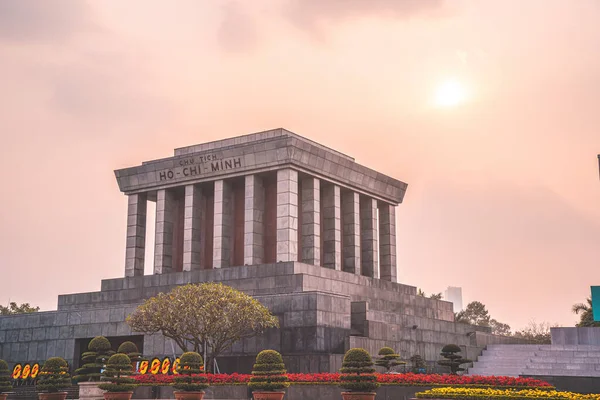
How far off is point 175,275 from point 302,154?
10.1 m

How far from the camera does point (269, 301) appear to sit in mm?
34594

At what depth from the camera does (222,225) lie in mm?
42938

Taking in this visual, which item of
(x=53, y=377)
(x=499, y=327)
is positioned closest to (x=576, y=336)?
(x=53, y=377)

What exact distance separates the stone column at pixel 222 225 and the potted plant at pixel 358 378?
19737 mm

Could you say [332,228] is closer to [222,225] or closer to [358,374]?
[222,225]

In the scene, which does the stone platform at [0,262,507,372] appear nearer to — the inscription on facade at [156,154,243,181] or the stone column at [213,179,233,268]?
the stone column at [213,179,233,268]

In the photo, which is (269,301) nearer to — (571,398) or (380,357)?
(380,357)

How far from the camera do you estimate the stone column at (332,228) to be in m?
43.8

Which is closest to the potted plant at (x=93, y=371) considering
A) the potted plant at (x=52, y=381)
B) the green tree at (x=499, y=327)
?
the potted plant at (x=52, y=381)

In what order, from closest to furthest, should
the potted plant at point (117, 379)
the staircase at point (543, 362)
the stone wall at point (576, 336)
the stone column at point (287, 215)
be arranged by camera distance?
the potted plant at point (117, 379), the staircase at point (543, 362), the stone wall at point (576, 336), the stone column at point (287, 215)

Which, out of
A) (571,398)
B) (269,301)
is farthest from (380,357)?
(571,398)

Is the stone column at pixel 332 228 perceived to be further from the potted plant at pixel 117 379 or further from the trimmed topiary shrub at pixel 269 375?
the trimmed topiary shrub at pixel 269 375

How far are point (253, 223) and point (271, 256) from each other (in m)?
2.39

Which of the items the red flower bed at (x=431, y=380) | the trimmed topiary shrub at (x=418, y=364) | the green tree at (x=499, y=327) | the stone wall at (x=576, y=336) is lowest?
the red flower bed at (x=431, y=380)
